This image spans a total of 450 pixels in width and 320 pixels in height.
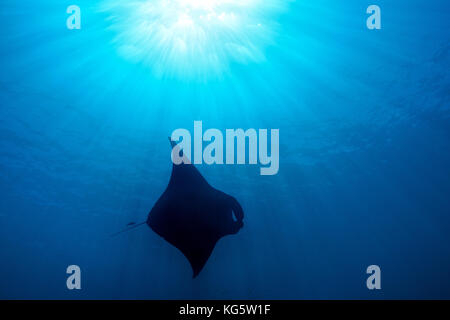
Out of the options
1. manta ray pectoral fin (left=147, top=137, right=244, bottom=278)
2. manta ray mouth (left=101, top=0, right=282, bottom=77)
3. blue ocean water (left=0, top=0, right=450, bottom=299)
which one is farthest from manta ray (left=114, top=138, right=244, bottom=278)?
blue ocean water (left=0, top=0, right=450, bottom=299)

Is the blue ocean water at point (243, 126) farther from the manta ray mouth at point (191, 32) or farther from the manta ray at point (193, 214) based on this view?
the manta ray at point (193, 214)

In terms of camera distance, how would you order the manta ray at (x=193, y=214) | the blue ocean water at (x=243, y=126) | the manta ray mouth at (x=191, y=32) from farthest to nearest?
the blue ocean water at (x=243, y=126)
the manta ray mouth at (x=191, y=32)
the manta ray at (x=193, y=214)

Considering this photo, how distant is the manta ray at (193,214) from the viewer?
5.88 metres

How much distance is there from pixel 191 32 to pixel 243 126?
576 centimetres

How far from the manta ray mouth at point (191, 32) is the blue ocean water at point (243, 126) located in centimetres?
6

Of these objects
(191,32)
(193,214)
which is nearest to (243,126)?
(191,32)

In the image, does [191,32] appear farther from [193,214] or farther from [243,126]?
[193,214]

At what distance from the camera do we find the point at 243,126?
14.2 meters

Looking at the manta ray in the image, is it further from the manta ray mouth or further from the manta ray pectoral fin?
the manta ray mouth

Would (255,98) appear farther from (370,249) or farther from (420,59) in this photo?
(370,249)

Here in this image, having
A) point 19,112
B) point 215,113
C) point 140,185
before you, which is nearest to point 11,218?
point 140,185

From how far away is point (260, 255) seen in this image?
28.7 metres

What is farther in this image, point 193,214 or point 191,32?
point 191,32

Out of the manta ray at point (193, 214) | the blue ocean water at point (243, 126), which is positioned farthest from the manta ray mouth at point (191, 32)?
the manta ray at point (193, 214)
